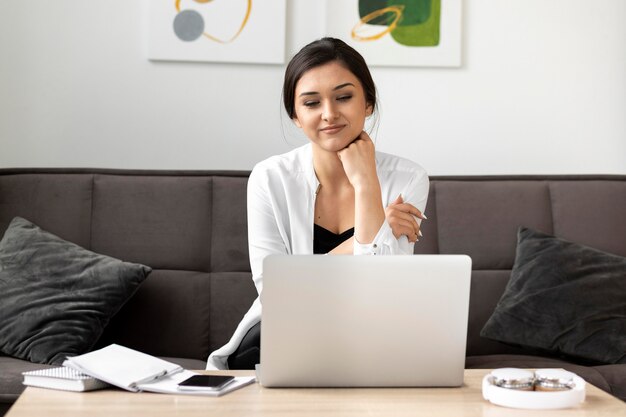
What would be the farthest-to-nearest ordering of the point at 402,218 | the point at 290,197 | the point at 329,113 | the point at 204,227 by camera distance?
the point at 204,227
the point at 290,197
the point at 329,113
the point at 402,218

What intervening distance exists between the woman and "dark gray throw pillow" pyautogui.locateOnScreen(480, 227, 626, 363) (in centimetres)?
48

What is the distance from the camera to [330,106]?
2215mm

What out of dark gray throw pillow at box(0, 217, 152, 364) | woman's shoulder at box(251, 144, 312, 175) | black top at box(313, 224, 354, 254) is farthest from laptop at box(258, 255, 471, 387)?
→ dark gray throw pillow at box(0, 217, 152, 364)

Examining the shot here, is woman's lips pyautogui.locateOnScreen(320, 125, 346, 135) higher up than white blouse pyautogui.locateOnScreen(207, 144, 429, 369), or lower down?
higher up

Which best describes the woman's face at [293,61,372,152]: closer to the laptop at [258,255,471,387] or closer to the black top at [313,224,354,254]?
the black top at [313,224,354,254]

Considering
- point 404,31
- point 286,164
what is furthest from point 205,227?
point 404,31

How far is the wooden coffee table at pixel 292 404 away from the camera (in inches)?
51.6

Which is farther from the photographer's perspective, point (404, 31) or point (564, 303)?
point (404, 31)

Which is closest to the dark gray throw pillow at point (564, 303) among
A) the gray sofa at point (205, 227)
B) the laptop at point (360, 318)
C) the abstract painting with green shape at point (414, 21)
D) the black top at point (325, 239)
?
the gray sofa at point (205, 227)

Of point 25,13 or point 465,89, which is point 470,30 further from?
point 25,13

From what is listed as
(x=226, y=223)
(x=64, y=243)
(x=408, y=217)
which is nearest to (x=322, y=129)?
(x=408, y=217)

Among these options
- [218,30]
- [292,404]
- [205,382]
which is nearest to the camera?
[292,404]

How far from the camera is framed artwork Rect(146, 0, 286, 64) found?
3051mm

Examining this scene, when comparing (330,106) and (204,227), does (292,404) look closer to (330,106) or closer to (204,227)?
(330,106)
